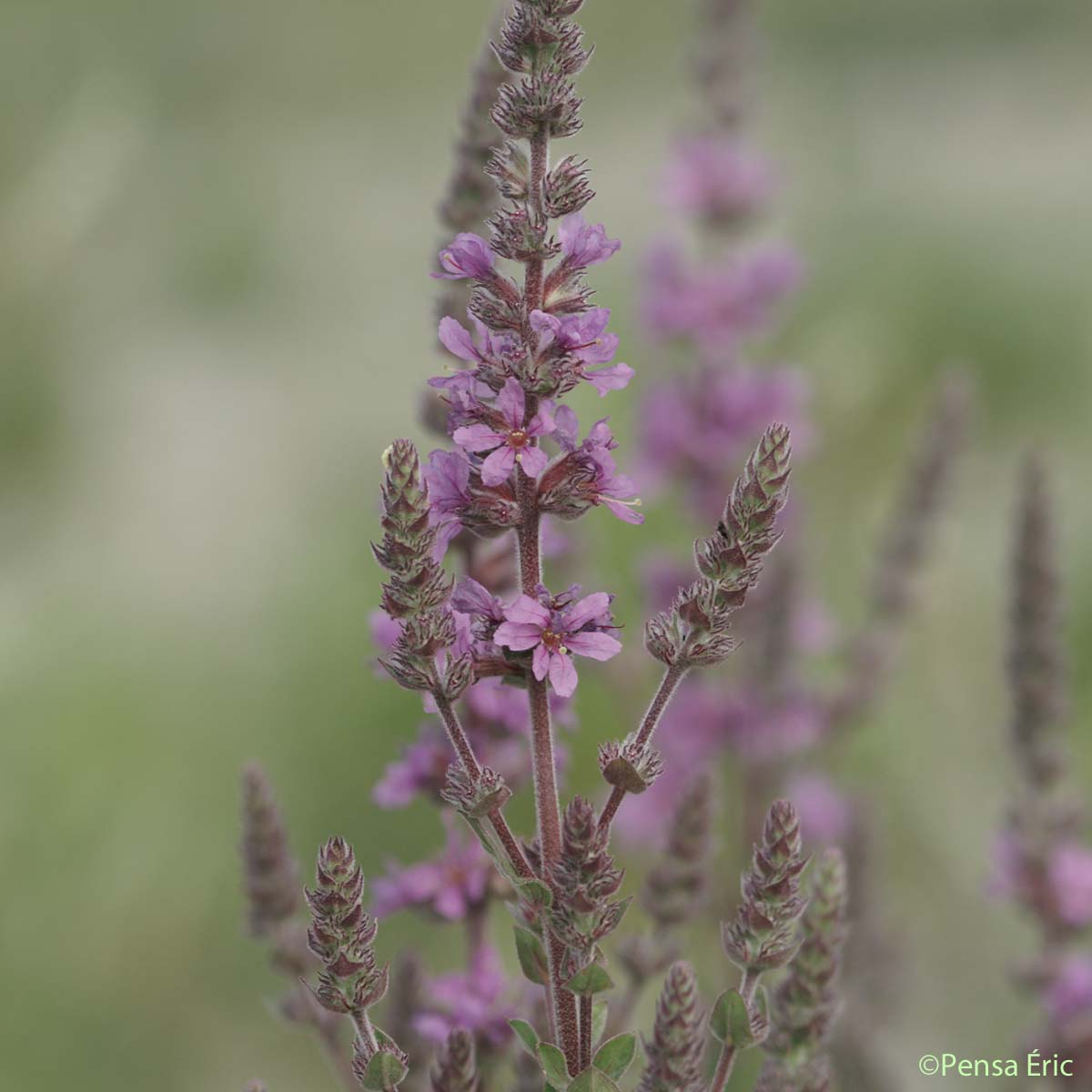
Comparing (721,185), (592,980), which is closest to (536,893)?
(592,980)

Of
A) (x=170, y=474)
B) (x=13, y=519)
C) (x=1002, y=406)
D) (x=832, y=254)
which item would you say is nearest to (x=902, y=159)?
(x=832, y=254)

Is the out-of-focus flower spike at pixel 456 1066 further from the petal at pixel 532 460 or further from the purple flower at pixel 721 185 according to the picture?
the purple flower at pixel 721 185

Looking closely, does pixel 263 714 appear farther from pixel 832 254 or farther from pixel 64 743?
pixel 832 254

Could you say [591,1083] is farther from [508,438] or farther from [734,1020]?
[508,438]

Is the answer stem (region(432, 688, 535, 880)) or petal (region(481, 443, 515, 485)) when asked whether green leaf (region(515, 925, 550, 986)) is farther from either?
petal (region(481, 443, 515, 485))

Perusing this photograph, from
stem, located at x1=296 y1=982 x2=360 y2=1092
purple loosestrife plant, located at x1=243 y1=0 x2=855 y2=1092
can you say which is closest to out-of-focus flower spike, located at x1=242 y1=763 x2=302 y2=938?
stem, located at x1=296 y1=982 x2=360 y2=1092

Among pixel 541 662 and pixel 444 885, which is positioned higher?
pixel 541 662
